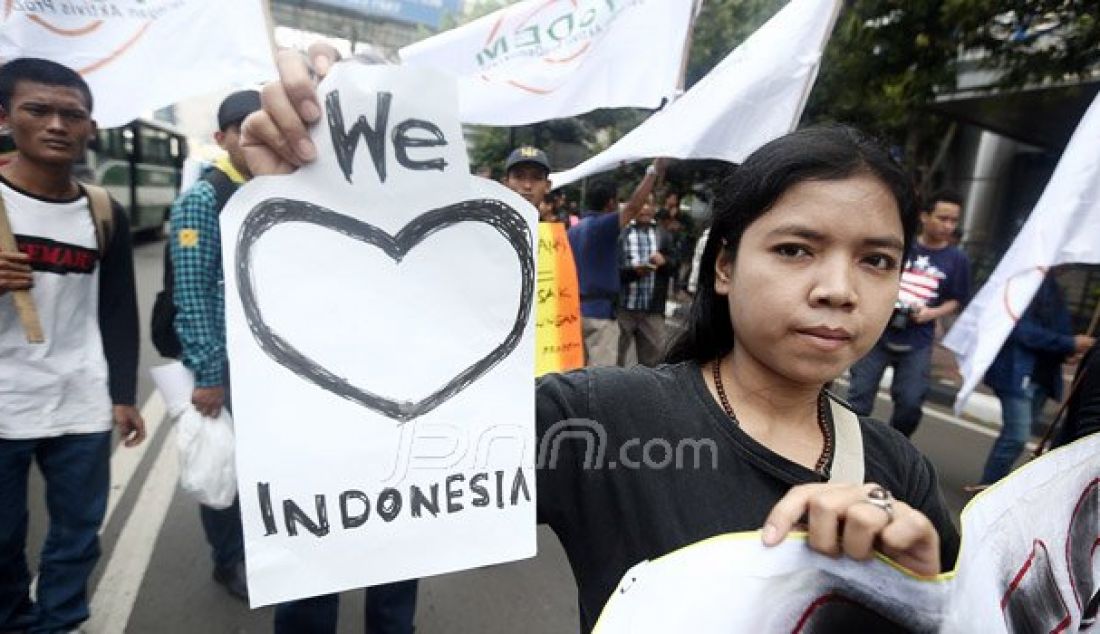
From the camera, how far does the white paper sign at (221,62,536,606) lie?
82 centimetres

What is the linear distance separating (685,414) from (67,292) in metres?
1.98

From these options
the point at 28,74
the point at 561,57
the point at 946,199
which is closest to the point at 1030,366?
the point at 946,199

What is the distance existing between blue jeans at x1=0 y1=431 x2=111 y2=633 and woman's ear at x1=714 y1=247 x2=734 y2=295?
203 centimetres

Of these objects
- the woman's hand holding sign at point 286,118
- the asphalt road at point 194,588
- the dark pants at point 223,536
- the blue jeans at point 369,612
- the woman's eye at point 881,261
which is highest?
the woman's hand holding sign at point 286,118

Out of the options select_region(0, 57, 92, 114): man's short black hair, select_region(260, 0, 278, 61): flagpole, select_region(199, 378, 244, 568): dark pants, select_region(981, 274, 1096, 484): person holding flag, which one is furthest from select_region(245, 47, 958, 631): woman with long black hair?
select_region(981, 274, 1096, 484): person holding flag

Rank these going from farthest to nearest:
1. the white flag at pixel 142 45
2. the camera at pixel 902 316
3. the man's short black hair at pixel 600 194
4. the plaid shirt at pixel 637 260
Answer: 1. the plaid shirt at pixel 637 260
2. the man's short black hair at pixel 600 194
3. the camera at pixel 902 316
4. the white flag at pixel 142 45

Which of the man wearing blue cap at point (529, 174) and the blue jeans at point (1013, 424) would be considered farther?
the blue jeans at point (1013, 424)

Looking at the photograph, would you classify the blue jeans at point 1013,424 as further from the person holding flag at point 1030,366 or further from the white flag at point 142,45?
the white flag at point 142,45

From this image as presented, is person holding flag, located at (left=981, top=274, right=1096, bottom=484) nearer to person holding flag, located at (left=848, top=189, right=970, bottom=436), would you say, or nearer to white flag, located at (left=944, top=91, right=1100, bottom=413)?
person holding flag, located at (left=848, top=189, right=970, bottom=436)

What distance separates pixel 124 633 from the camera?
2402 mm

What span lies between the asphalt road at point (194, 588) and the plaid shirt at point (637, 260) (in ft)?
6.63

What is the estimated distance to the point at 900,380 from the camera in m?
4.28

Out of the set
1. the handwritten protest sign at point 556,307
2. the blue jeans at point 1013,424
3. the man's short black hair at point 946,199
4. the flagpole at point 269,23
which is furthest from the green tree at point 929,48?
the flagpole at point 269,23

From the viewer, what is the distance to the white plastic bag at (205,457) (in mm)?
2230
